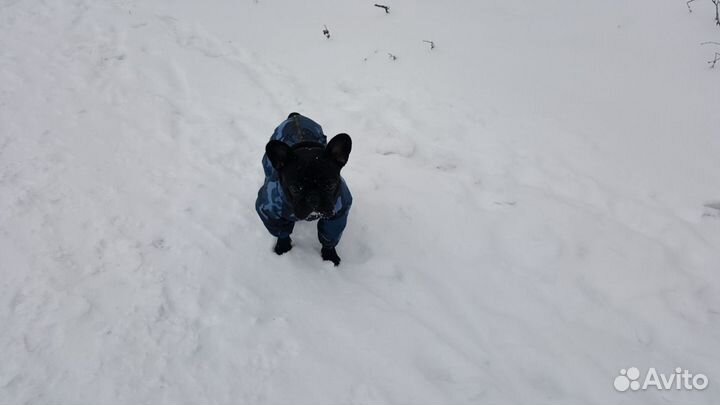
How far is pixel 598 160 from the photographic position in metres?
4.89

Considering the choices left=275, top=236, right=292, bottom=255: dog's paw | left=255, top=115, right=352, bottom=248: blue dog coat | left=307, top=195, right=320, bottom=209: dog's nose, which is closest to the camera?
left=307, top=195, right=320, bottom=209: dog's nose

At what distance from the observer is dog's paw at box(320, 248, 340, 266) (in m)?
3.59

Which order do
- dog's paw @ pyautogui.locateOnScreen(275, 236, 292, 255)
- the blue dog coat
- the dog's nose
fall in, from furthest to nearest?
dog's paw @ pyautogui.locateOnScreen(275, 236, 292, 255)
the blue dog coat
the dog's nose

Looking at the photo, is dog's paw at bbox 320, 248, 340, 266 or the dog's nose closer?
the dog's nose

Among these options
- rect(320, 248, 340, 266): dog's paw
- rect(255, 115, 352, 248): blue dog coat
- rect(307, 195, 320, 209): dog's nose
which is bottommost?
rect(320, 248, 340, 266): dog's paw

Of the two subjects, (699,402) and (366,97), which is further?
(366,97)

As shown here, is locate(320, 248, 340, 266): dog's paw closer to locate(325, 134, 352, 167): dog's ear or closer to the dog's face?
the dog's face

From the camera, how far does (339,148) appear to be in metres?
2.89

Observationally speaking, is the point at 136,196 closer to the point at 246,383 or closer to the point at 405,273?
the point at 246,383

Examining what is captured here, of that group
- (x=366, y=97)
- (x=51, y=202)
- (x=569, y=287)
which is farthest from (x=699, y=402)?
(x=51, y=202)

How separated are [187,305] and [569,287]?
9.80ft

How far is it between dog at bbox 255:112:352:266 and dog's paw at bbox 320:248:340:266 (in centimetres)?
26

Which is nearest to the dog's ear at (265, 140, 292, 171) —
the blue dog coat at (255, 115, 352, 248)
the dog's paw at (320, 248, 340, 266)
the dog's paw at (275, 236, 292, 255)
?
the blue dog coat at (255, 115, 352, 248)

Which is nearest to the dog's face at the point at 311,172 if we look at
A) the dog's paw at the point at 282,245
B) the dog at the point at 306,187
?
the dog at the point at 306,187
